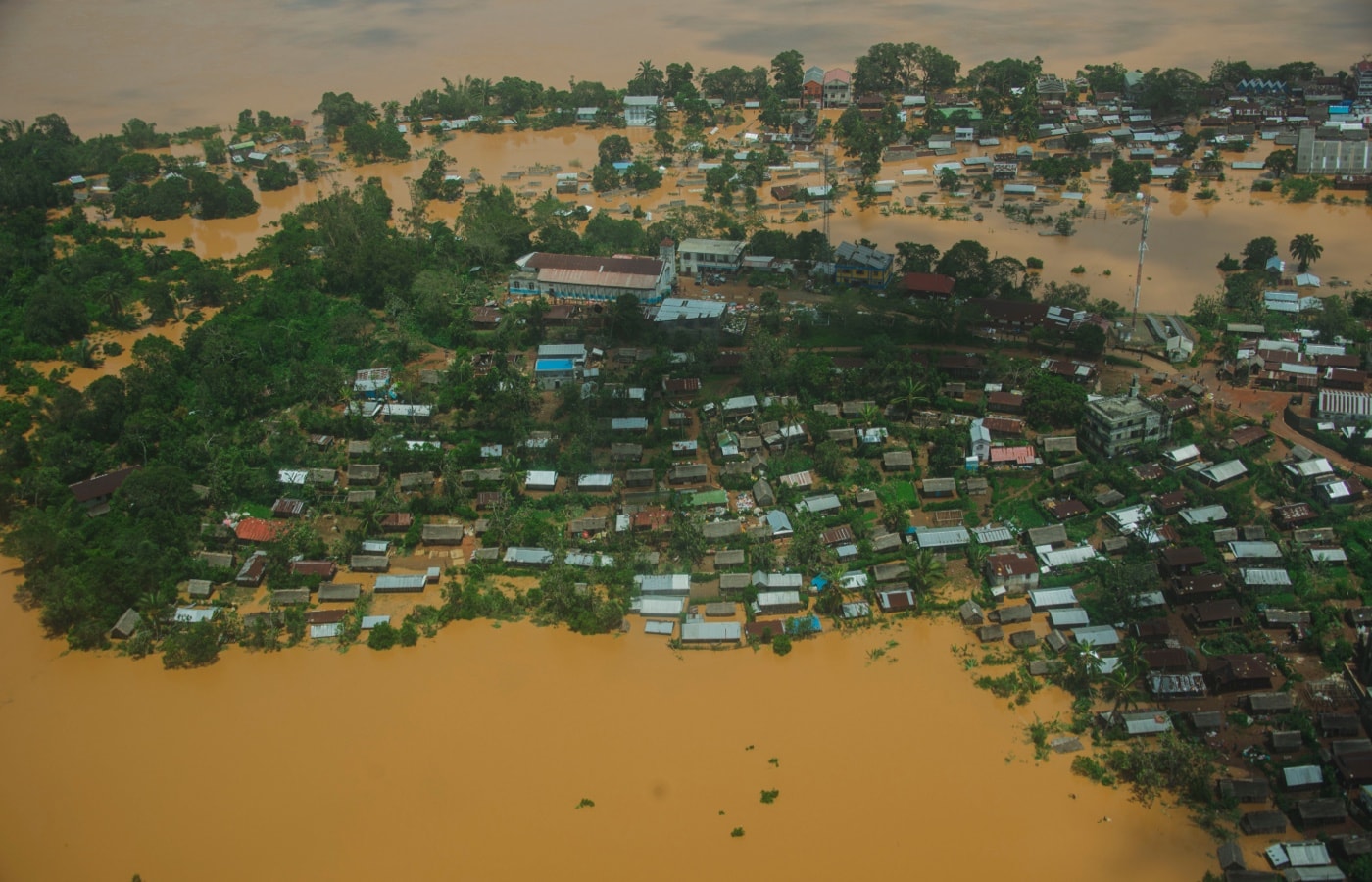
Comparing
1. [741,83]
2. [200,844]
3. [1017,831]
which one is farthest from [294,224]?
[1017,831]

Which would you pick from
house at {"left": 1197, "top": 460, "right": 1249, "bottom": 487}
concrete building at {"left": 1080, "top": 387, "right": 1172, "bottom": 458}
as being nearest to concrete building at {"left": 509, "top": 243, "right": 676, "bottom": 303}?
concrete building at {"left": 1080, "top": 387, "right": 1172, "bottom": 458}

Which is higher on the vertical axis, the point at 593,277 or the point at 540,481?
the point at 593,277

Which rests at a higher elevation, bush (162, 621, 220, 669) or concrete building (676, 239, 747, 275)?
concrete building (676, 239, 747, 275)

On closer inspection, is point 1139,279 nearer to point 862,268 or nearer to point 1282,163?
point 862,268

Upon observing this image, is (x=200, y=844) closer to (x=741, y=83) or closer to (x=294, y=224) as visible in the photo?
(x=294, y=224)

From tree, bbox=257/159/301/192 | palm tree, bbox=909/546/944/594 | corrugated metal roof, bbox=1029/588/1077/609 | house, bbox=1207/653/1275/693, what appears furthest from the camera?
tree, bbox=257/159/301/192

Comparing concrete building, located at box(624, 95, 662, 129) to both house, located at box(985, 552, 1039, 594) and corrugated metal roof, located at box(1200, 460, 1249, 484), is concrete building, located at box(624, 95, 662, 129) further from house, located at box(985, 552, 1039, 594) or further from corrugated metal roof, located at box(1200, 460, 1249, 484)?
house, located at box(985, 552, 1039, 594)

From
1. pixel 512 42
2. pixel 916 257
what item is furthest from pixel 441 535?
pixel 512 42
